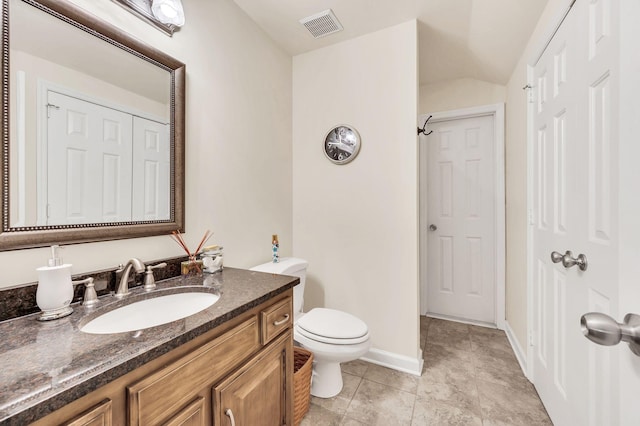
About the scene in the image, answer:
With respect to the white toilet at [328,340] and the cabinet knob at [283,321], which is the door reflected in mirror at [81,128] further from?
the white toilet at [328,340]

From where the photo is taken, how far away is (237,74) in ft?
5.89

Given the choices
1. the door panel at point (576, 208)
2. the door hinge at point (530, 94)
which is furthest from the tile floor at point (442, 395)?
the door hinge at point (530, 94)

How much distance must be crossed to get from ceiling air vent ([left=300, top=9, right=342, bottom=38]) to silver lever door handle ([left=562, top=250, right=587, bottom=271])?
6.38 feet

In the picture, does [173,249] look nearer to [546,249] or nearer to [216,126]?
[216,126]

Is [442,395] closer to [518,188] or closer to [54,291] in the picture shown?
[518,188]

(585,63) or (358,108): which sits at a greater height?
(358,108)

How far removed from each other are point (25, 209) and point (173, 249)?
564 millimetres

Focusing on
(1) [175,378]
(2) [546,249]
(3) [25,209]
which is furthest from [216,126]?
(2) [546,249]

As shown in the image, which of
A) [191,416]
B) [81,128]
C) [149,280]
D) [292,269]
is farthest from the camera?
[292,269]

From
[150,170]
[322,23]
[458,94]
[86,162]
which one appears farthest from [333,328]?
[458,94]

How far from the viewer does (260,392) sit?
1060 mm

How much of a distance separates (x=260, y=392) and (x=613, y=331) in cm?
107

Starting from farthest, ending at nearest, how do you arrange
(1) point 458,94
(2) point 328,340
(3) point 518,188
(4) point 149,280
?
(1) point 458,94
(3) point 518,188
(2) point 328,340
(4) point 149,280

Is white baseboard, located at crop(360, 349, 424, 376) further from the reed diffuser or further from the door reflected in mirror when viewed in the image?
the door reflected in mirror
